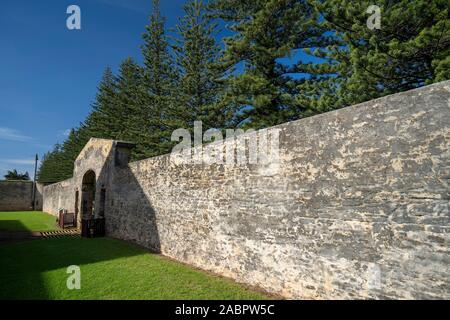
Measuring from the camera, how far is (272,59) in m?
14.3

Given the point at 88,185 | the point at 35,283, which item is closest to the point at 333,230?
the point at 35,283

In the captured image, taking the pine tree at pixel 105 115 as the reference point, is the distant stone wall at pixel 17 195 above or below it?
below

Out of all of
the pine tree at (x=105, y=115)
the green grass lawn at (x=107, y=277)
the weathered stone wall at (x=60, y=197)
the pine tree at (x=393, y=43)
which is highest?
the pine tree at (x=105, y=115)

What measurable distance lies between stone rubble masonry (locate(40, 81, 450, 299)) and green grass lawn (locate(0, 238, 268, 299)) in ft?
2.18

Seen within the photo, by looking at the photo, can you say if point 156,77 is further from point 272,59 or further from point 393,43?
point 393,43

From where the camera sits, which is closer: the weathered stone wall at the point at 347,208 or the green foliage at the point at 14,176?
the weathered stone wall at the point at 347,208

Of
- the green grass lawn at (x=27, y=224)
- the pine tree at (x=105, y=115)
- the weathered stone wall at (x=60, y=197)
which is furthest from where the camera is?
the pine tree at (x=105, y=115)

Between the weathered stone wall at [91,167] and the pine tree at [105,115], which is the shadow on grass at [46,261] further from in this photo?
the pine tree at [105,115]

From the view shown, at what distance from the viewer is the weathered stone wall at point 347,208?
359cm

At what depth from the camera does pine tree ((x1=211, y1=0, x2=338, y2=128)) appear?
13.6m

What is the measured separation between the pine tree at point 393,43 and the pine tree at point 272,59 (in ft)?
12.8

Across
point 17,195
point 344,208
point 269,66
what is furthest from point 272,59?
point 17,195

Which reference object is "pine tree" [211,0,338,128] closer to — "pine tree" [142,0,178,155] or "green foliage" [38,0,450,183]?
"green foliage" [38,0,450,183]

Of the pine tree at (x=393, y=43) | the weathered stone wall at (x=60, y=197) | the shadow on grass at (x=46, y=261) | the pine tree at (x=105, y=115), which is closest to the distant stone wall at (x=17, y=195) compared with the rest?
the weathered stone wall at (x=60, y=197)
